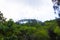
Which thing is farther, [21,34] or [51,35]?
[21,34]

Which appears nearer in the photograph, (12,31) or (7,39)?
(7,39)

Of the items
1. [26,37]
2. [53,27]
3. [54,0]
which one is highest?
[54,0]

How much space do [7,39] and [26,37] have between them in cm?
361

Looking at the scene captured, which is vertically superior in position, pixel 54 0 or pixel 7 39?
pixel 54 0

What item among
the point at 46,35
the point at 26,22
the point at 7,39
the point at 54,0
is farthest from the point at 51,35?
the point at 26,22

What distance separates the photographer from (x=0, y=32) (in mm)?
31969

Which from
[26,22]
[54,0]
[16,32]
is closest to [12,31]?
[16,32]

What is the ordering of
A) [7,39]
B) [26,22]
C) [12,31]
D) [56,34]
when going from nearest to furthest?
[56,34] < [7,39] < [12,31] < [26,22]

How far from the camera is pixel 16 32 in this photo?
33.2 m

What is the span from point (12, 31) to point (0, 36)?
86.1 inches

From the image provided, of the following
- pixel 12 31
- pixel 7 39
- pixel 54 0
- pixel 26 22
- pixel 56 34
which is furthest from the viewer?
pixel 26 22

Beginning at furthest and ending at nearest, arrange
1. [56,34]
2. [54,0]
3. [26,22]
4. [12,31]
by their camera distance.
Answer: [26,22]
[12,31]
[54,0]
[56,34]

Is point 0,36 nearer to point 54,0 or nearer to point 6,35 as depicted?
point 6,35

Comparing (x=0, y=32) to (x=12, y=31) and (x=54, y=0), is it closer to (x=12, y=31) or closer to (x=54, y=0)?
(x=12, y=31)
